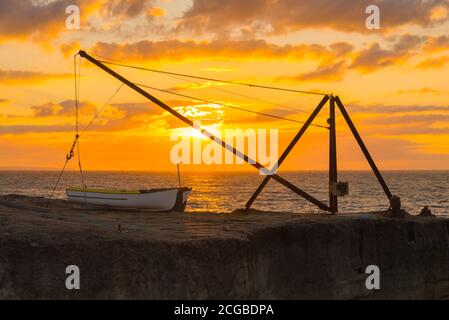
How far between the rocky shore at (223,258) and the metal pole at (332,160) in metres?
3.41

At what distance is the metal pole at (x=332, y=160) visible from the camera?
913 inches

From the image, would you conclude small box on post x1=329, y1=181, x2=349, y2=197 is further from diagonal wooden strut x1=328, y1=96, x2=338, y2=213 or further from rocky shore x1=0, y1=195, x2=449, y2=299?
rocky shore x1=0, y1=195, x2=449, y2=299

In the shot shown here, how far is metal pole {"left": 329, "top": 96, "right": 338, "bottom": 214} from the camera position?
2319 centimetres

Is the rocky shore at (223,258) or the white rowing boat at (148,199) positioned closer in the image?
the rocky shore at (223,258)

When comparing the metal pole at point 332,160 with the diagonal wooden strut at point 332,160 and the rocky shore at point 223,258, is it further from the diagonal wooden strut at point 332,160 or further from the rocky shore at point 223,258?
the rocky shore at point 223,258

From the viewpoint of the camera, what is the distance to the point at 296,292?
596 inches

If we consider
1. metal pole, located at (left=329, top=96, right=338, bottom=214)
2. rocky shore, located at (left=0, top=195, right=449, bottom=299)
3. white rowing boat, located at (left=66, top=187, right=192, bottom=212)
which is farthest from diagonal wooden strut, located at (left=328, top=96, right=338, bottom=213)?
white rowing boat, located at (left=66, top=187, right=192, bottom=212)

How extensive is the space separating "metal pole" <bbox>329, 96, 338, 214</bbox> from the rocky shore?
3.41 metres

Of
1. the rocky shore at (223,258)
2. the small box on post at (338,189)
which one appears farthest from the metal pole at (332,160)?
the rocky shore at (223,258)

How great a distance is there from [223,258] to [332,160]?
1147cm
